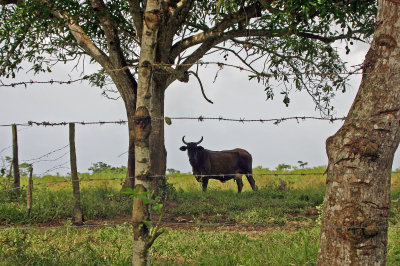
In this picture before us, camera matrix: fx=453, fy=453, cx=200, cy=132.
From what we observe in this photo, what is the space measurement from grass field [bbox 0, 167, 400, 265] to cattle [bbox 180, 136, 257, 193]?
2.09ft

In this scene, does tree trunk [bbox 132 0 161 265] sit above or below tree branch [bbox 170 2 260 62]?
below

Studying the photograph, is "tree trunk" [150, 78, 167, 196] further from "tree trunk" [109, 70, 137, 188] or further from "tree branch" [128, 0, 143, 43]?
"tree branch" [128, 0, 143, 43]

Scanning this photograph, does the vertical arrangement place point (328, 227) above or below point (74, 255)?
above

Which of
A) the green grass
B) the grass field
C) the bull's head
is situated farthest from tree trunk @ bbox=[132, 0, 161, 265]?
the bull's head

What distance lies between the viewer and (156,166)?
13.0 meters

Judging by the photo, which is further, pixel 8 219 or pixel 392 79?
pixel 8 219

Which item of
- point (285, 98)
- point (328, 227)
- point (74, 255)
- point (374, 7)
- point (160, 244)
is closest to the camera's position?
point (328, 227)

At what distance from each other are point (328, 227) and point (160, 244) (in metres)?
3.28

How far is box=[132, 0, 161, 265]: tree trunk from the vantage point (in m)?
4.61

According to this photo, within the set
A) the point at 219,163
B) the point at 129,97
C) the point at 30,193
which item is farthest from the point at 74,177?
the point at 219,163

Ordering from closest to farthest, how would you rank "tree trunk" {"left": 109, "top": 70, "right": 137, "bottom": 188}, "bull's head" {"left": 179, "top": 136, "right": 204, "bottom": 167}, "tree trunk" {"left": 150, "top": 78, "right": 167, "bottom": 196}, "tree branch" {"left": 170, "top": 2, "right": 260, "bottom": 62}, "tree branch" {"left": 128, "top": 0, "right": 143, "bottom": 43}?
"tree branch" {"left": 128, "top": 0, "right": 143, "bottom": 43} < "tree branch" {"left": 170, "top": 2, "right": 260, "bottom": 62} < "tree trunk" {"left": 109, "top": 70, "right": 137, "bottom": 188} < "tree trunk" {"left": 150, "top": 78, "right": 167, "bottom": 196} < "bull's head" {"left": 179, "top": 136, "right": 204, "bottom": 167}

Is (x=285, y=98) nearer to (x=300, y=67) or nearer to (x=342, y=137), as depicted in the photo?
(x=300, y=67)

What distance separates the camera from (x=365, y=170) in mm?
4652

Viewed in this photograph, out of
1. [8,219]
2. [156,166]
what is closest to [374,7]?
[156,166]
